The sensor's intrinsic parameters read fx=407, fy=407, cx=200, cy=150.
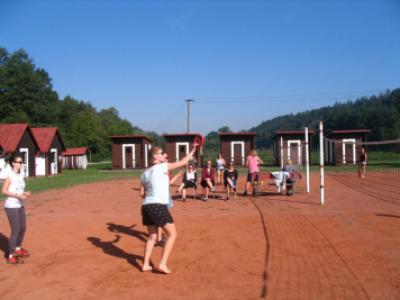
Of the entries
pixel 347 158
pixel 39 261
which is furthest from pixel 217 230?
pixel 347 158

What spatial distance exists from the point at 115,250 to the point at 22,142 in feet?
87.4

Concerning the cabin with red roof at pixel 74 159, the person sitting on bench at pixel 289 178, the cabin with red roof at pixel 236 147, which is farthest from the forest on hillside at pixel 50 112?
the person sitting on bench at pixel 289 178

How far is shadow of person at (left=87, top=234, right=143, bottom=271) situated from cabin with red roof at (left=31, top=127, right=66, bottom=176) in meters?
28.3

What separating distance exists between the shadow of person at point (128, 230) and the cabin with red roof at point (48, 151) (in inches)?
1068

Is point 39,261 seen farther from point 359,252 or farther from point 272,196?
point 272,196

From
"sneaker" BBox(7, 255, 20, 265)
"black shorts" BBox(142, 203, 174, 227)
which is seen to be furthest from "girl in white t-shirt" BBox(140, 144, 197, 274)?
"sneaker" BBox(7, 255, 20, 265)

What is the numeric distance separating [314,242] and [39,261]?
14.8 feet

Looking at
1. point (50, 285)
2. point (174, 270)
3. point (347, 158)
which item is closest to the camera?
point (50, 285)

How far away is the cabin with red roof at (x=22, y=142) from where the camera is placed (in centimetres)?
2975

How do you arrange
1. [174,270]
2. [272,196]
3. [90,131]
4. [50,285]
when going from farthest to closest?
[90,131]
[272,196]
[174,270]
[50,285]

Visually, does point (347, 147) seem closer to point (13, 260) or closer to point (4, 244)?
point (4, 244)

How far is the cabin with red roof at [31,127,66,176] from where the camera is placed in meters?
34.4

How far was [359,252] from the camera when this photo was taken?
6.27 meters

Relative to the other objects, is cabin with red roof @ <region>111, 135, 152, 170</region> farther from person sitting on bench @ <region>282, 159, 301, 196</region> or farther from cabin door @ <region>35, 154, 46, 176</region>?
person sitting on bench @ <region>282, 159, 301, 196</region>
